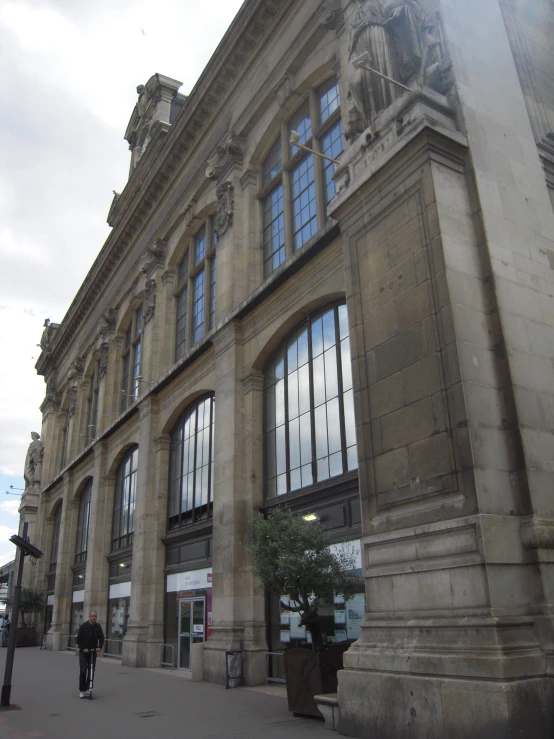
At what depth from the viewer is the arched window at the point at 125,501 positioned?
2712cm

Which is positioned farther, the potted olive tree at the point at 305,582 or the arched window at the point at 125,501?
the arched window at the point at 125,501

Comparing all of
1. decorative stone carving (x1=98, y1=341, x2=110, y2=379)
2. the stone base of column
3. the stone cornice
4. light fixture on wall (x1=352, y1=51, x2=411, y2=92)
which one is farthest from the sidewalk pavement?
the stone cornice

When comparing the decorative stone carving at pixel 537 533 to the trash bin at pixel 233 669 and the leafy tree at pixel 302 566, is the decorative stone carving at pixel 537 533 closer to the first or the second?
the leafy tree at pixel 302 566

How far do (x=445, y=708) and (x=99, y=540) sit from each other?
24094mm

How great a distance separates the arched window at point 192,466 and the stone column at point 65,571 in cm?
1525

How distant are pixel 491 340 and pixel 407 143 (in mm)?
3890

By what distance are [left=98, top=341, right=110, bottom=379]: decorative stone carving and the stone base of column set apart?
2663 centimetres

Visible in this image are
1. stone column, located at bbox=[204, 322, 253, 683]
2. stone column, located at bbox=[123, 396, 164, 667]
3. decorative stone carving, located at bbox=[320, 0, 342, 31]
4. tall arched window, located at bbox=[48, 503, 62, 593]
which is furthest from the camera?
tall arched window, located at bbox=[48, 503, 62, 593]

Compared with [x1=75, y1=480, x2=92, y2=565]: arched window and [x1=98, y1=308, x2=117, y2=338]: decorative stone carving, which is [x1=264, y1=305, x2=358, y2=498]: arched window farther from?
[x1=75, y1=480, x2=92, y2=565]: arched window

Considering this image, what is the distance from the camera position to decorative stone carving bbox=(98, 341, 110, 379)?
3347cm

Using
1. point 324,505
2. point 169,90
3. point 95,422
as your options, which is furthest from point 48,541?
point 324,505

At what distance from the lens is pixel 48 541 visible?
41.6 metres

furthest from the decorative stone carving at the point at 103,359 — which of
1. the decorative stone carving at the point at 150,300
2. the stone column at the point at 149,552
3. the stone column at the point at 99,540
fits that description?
the stone column at the point at 149,552

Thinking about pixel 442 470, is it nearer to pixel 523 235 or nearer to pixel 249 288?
pixel 523 235
